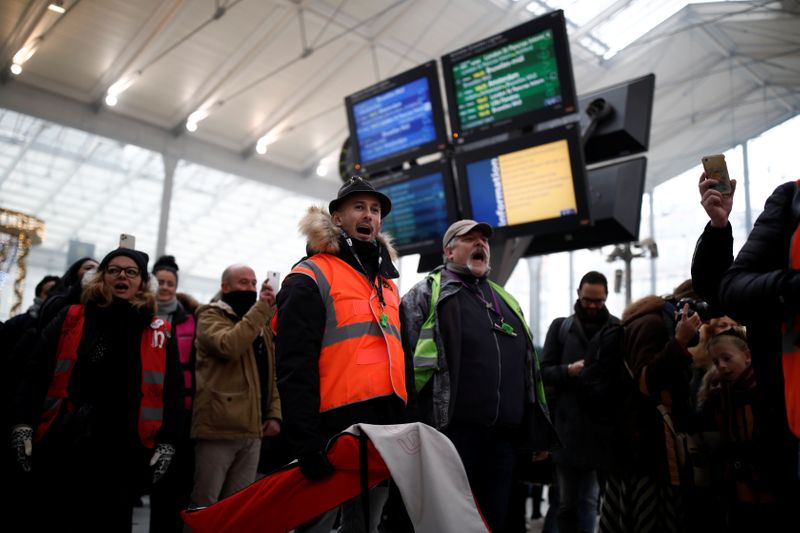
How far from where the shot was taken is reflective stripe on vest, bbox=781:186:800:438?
5.05ft

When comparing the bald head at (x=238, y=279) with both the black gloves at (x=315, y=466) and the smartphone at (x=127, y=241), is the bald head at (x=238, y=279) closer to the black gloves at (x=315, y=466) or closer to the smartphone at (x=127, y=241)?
the smartphone at (x=127, y=241)

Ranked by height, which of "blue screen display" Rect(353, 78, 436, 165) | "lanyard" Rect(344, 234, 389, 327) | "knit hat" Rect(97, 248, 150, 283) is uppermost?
"blue screen display" Rect(353, 78, 436, 165)

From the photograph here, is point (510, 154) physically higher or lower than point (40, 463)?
higher

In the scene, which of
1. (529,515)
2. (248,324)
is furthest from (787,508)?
(529,515)

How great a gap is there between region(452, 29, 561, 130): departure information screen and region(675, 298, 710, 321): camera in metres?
2.71

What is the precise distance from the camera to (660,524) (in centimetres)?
324

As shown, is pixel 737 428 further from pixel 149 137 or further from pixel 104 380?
pixel 149 137

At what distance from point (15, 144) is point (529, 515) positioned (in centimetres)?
1179

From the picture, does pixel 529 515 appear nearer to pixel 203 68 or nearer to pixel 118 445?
pixel 118 445

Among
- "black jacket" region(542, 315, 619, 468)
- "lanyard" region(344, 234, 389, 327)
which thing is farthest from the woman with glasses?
"black jacket" region(542, 315, 619, 468)

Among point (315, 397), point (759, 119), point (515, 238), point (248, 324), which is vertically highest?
point (759, 119)

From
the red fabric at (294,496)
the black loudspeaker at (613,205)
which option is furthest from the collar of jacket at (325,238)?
the black loudspeaker at (613,205)

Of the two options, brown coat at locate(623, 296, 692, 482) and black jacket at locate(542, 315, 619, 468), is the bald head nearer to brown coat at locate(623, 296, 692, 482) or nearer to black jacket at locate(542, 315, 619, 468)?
black jacket at locate(542, 315, 619, 468)

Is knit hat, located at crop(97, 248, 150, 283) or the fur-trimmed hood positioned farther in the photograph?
knit hat, located at crop(97, 248, 150, 283)
